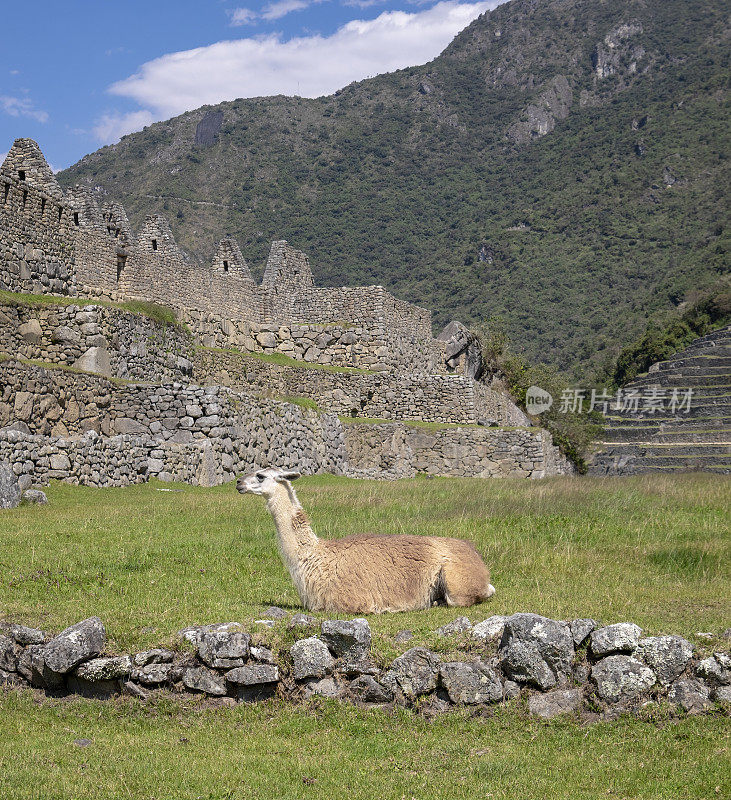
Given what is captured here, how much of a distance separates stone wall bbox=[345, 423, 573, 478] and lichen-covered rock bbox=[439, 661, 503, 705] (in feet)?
76.3

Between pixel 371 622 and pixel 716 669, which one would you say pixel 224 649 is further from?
pixel 716 669

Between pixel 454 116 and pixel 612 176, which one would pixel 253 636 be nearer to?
pixel 612 176

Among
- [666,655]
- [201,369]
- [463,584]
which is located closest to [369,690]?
[463,584]

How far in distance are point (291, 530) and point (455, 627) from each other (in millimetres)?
2330

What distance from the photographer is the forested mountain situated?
9605cm

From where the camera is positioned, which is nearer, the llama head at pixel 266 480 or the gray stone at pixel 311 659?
the gray stone at pixel 311 659

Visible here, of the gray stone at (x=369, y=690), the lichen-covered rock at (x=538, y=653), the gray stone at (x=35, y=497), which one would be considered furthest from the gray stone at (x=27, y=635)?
the gray stone at (x=35, y=497)

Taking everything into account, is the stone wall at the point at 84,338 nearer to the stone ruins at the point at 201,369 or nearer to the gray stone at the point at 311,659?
the stone ruins at the point at 201,369

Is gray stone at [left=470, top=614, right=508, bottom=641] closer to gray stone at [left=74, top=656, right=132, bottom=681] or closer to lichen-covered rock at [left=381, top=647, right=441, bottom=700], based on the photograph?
lichen-covered rock at [left=381, top=647, right=441, bottom=700]

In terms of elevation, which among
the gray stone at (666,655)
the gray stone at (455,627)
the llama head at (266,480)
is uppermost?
the llama head at (266,480)

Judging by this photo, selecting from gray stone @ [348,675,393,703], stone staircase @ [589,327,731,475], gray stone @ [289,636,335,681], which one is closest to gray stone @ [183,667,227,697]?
gray stone @ [289,636,335,681]

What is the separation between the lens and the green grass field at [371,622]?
19.5 ft

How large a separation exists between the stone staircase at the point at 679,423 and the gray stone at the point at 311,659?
4009 cm

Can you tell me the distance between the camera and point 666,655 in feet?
23.1
